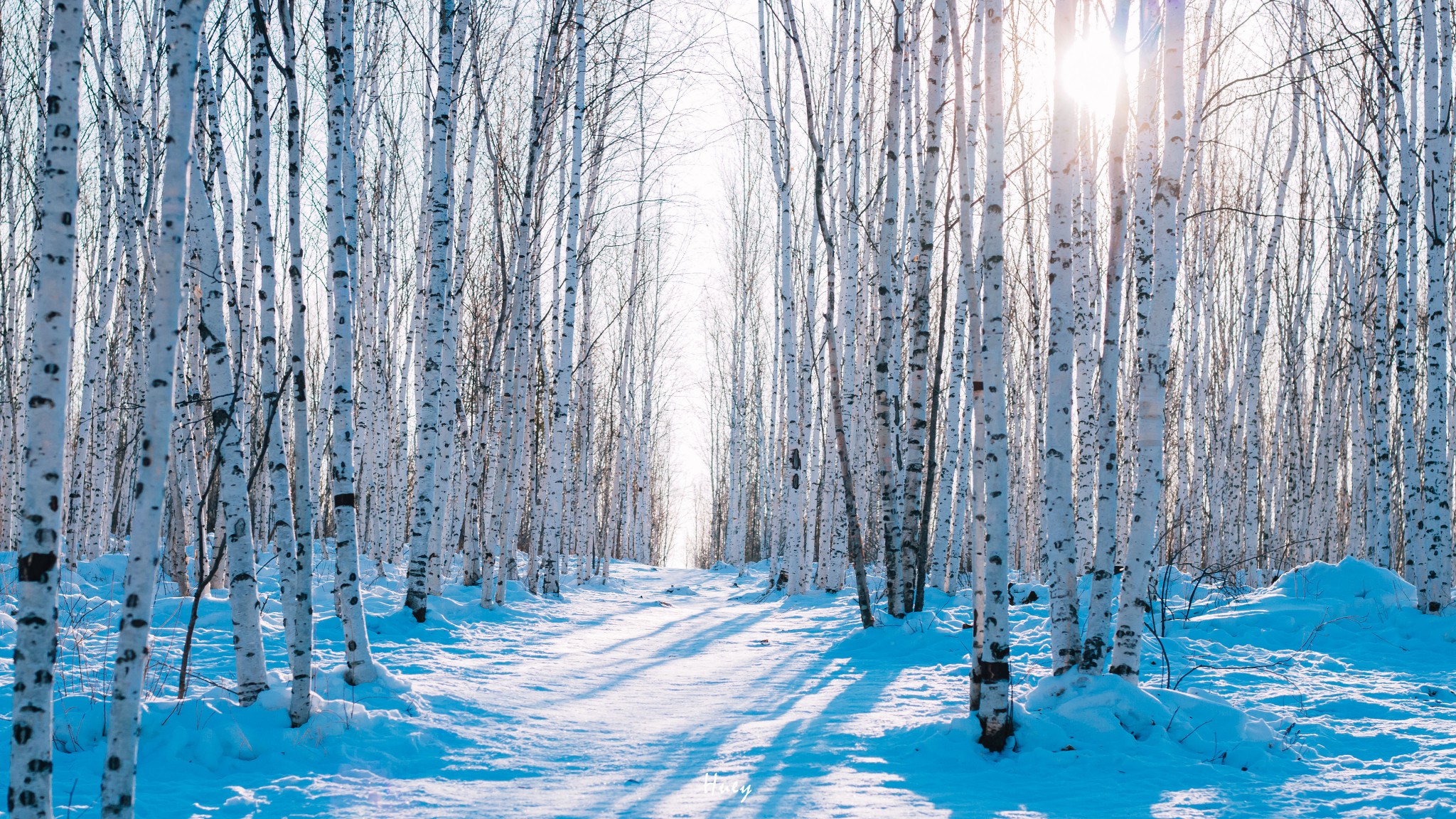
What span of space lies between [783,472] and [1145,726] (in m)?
12.1

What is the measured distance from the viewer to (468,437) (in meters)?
11.5

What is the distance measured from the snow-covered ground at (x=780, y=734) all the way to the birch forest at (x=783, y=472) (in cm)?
A: 3

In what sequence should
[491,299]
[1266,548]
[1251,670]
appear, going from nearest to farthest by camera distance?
[1251,670]
[491,299]
[1266,548]

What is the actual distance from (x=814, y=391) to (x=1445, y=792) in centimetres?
1389

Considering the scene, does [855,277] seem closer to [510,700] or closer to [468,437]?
[468,437]

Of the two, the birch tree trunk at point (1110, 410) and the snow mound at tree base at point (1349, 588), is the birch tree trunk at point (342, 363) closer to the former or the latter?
the birch tree trunk at point (1110, 410)

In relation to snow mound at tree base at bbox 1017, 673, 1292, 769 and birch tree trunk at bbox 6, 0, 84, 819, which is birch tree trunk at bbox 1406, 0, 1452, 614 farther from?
birch tree trunk at bbox 6, 0, 84, 819

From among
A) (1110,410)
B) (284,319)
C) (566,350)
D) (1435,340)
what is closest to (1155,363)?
(1110,410)

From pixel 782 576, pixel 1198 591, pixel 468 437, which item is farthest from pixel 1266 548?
pixel 468 437

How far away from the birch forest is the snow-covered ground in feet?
0.11

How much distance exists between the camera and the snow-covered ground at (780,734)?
3.19 meters

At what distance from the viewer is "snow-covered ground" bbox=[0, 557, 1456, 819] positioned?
3.19 m

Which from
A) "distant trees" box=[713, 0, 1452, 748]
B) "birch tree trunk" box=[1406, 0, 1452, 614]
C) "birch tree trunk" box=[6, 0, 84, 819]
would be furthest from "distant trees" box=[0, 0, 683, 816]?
"birch tree trunk" box=[1406, 0, 1452, 614]

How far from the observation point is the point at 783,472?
16078mm
